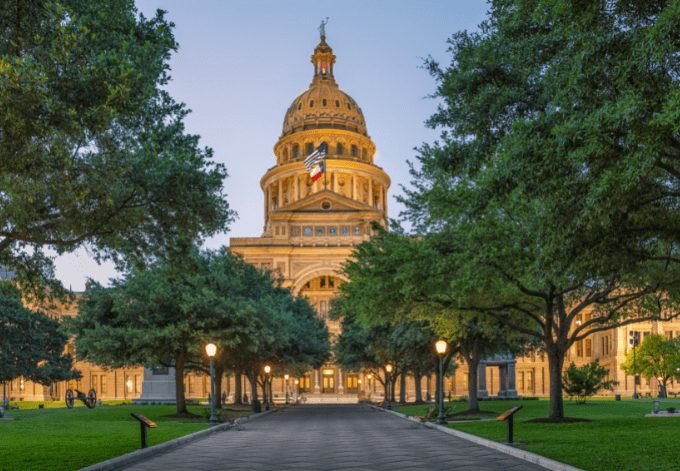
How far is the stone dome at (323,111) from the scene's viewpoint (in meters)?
148

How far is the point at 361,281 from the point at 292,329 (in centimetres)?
2381

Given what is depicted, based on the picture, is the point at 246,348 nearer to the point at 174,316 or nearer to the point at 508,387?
the point at 174,316

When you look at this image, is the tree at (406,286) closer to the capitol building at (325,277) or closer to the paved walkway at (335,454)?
the paved walkway at (335,454)

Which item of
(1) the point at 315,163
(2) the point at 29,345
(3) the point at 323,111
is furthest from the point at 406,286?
(3) the point at 323,111

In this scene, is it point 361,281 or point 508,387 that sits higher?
point 361,281

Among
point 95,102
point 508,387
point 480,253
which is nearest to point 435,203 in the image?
point 480,253

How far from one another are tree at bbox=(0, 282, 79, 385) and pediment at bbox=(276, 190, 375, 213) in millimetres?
54394

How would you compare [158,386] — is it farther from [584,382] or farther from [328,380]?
[328,380]

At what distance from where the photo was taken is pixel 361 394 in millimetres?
105062

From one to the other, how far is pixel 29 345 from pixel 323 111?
89881 millimetres

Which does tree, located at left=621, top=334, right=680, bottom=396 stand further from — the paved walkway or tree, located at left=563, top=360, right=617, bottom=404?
the paved walkway

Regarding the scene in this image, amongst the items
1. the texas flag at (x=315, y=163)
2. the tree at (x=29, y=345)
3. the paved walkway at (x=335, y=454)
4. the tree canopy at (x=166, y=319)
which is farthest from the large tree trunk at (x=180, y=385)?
the texas flag at (x=315, y=163)

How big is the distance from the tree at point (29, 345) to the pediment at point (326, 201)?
178 feet

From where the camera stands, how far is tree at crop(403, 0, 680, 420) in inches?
502
